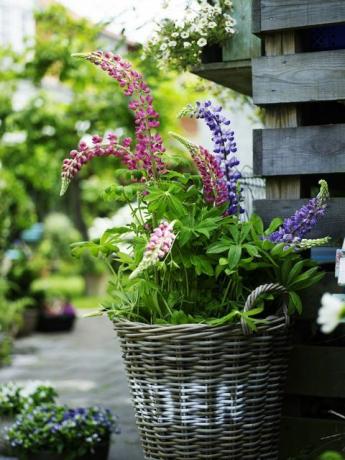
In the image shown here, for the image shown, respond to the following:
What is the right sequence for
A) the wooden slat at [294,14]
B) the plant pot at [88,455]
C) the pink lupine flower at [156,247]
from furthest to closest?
the plant pot at [88,455], the wooden slat at [294,14], the pink lupine flower at [156,247]

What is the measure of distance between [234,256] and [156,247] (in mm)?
316

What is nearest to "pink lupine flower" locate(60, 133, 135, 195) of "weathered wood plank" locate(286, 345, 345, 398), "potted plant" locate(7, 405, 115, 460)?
"weathered wood plank" locate(286, 345, 345, 398)

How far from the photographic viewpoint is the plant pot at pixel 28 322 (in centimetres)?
841

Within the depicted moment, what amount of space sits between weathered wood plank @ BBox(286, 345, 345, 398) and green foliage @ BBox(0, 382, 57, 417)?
162 centimetres

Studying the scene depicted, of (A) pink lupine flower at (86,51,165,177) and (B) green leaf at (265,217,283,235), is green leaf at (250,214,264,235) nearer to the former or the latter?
(B) green leaf at (265,217,283,235)

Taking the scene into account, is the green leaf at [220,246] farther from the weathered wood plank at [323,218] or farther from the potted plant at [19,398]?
the potted plant at [19,398]

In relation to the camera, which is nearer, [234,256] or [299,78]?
[234,256]

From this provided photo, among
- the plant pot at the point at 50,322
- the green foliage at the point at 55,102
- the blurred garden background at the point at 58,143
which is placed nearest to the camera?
the blurred garden background at the point at 58,143

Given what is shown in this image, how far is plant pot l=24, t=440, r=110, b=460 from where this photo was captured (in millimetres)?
3498

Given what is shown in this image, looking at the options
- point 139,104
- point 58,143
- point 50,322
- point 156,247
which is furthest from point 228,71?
point 50,322

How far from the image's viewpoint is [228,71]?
122 inches

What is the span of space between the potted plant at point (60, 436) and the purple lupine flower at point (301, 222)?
153 centimetres

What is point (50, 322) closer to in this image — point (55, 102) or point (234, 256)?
point (55, 102)

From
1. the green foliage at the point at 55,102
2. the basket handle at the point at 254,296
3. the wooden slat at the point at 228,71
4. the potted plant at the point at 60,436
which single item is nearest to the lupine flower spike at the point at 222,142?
the basket handle at the point at 254,296
